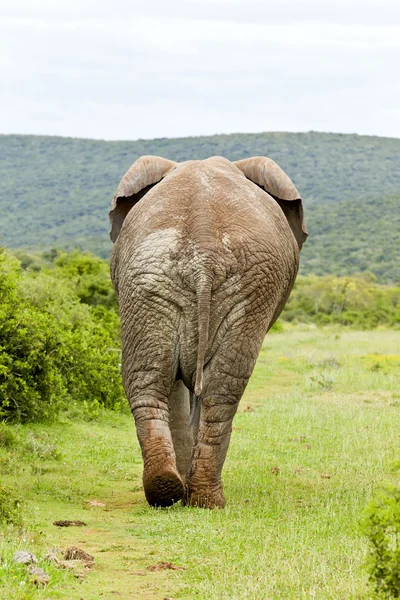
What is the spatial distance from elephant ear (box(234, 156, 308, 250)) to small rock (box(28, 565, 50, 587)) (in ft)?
13.9

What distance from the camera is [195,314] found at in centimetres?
684

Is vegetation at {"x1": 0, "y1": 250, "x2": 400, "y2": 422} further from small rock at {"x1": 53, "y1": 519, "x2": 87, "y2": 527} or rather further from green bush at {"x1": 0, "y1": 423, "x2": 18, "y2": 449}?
small rock at {"x1": 53, "y1": 519, "x2": 87, "y2": 527}

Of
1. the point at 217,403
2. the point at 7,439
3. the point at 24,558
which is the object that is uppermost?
the point at 217,403

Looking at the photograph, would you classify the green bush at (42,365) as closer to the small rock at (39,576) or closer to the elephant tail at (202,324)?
the elephant tail at (202,324)

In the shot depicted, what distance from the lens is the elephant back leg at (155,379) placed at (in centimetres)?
685

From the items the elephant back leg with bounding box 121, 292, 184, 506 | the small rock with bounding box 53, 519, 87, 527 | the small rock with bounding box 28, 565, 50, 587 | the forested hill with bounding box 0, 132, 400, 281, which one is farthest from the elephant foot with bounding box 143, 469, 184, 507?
the forested hill with bounding box 0, 132, 400, 281

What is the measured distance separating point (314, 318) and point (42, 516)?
37.3m

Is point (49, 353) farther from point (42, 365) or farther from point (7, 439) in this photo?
point (7, 439)

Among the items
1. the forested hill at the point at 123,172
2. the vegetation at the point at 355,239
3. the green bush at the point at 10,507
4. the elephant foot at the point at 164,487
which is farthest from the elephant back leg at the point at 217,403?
the forested hill at the point at 123,172

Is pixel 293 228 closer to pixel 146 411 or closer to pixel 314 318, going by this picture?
pixel 146 411

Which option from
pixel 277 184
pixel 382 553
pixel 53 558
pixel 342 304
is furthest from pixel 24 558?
pixel 342 304

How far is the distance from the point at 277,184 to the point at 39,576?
4351 mm

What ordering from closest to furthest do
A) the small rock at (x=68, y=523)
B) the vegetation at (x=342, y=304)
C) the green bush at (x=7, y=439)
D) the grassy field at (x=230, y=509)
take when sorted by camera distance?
the grassy field at (x=230, y=509) → the small rock at (x=68, y=523) → the green bush at (x=7, y=439) → the vegetation at (x=342, y=304)

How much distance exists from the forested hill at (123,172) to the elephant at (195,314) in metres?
78.2
